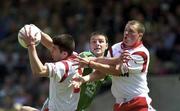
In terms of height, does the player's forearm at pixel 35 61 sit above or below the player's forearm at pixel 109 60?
above

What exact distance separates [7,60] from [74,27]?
1952 mm

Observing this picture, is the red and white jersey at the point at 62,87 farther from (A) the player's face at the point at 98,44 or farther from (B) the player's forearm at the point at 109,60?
(A) the player's face at the point at 98,44

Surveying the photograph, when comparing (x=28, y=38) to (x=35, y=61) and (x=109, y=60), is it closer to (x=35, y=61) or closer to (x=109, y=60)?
(x=35, y=61)

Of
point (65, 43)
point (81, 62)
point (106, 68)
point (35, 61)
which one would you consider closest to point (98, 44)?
point (106, 68)

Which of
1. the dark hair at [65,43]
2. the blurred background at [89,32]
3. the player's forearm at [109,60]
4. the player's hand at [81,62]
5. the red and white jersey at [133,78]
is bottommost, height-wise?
the blurred background at [89,32]

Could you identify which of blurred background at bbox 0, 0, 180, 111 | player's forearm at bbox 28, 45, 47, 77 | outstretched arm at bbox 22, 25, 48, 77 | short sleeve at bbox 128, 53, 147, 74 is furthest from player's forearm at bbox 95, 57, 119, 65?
blurred background at bbox 0, 0, 180, 111

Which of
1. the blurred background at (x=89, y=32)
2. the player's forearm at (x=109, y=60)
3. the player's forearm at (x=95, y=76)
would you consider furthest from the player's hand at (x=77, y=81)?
the blurred background at (x=89, y=32)

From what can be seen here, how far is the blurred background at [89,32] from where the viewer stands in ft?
53.3

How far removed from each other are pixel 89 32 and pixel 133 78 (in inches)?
318

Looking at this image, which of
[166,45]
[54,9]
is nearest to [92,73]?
[166,45]

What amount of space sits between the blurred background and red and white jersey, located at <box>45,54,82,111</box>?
4.94 meters

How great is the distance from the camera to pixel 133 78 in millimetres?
10211

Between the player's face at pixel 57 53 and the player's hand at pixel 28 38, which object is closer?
the player's hand at pixel 28 38

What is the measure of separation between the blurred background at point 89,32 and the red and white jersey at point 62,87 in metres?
4.94
